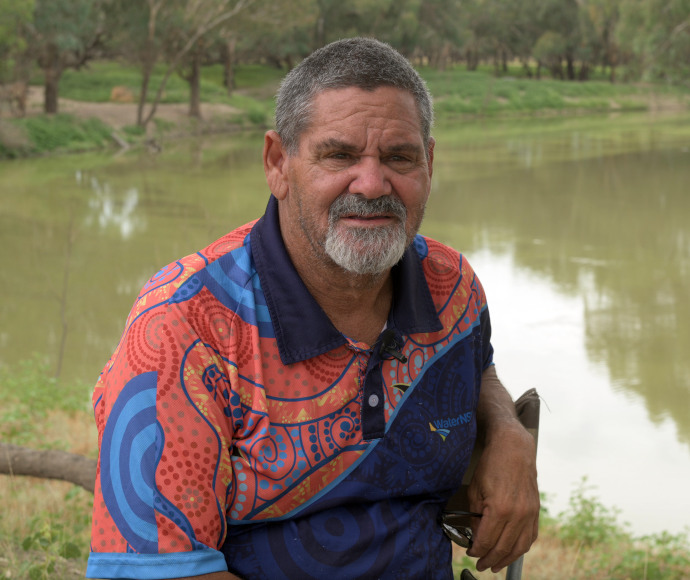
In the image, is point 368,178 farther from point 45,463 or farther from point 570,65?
point 570,65

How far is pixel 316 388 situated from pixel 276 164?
48 centimetres

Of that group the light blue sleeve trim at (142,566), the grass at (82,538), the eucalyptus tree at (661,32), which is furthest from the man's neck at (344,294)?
the eucalyptus tree at (661,32)

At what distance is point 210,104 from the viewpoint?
29.3 m

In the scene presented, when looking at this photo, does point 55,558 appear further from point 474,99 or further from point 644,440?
point 474,99

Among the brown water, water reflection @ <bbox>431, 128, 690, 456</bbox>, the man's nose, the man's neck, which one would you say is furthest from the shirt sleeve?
water reflection @ <bbox>431, 128, 690, 456</bbox>

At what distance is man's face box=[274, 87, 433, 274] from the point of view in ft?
5.31

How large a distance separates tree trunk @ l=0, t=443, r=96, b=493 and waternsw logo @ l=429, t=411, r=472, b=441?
1535 mm

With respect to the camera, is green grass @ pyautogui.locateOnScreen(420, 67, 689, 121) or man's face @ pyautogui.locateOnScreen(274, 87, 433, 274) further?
green grass @ pyautogui.locateOnScreen(420, 67, 689, 121)

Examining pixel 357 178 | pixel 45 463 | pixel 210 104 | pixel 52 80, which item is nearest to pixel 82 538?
pixel 45 463

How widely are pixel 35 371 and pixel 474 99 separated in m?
31.4

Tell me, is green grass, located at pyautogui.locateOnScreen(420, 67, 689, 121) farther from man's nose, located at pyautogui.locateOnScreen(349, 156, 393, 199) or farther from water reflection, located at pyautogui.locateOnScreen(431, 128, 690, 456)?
man's nose, located at pyautogui.locateOnScreen(349, 156, 393, 199)

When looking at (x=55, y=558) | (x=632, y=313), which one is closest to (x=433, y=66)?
(x=632, y=313)

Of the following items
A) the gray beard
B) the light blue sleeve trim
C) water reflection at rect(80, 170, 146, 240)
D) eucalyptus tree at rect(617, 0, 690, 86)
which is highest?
eucalyptus tree at rect(617, 0, 690, 86)

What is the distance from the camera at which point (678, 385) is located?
6.11 meters
